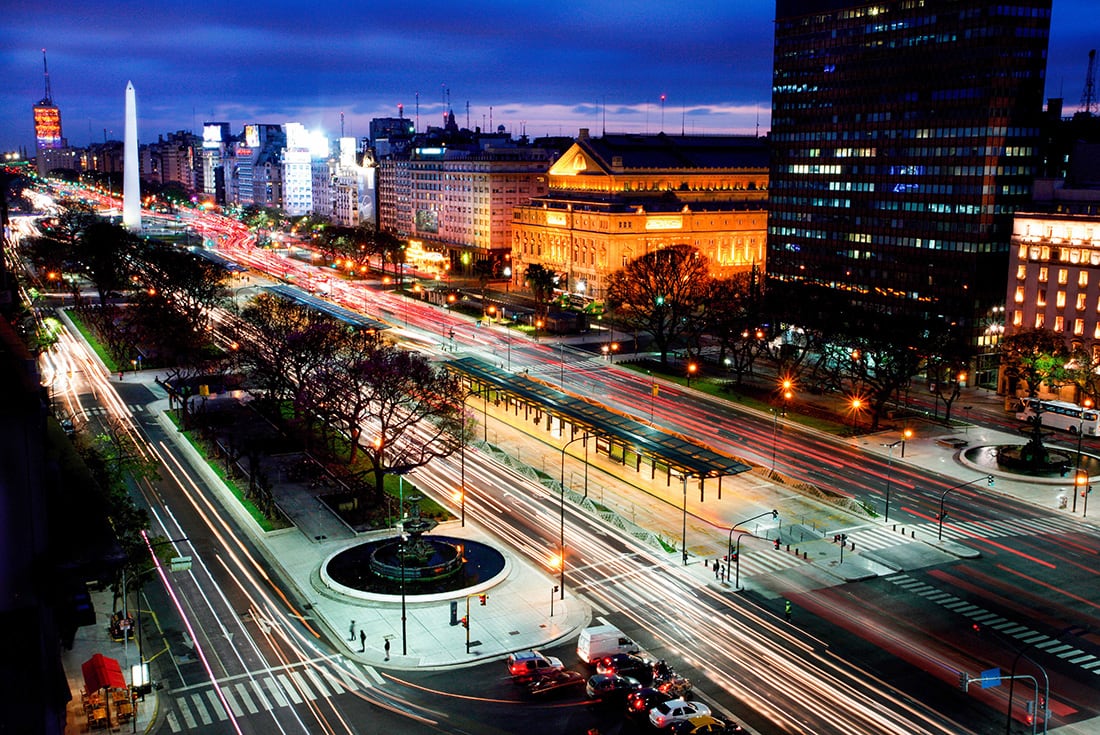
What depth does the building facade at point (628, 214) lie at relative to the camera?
17225cm

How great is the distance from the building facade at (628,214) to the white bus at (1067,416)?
278 feet

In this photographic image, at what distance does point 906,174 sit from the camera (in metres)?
119

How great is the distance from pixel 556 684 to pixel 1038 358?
231 ft

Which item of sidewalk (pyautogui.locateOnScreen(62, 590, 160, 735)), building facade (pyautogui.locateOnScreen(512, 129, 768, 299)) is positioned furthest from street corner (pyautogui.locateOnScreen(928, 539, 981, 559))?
building facade (pyautogui.locateOnScreen(512, 129, 768, 299))

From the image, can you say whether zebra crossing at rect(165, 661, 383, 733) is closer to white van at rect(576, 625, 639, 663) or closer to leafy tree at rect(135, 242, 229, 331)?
white van at rect(576, 625, 639, 663)

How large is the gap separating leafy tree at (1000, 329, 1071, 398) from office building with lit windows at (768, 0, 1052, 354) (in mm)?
11769

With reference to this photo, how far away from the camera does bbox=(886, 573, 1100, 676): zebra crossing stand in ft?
164

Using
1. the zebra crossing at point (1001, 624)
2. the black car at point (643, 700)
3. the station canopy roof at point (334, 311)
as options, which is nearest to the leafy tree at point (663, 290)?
the station canopy roof at point (334, 311)

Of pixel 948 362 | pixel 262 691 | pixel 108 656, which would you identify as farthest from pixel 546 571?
pixel 948 362

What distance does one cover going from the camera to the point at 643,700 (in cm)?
4412

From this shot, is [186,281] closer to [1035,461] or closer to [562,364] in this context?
[562,364]

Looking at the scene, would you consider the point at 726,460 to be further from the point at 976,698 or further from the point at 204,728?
the point at 204,728

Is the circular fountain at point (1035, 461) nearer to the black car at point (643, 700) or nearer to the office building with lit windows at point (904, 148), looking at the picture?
the office building with lit windows at point (904, 148)

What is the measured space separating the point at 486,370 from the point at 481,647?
55.1m
